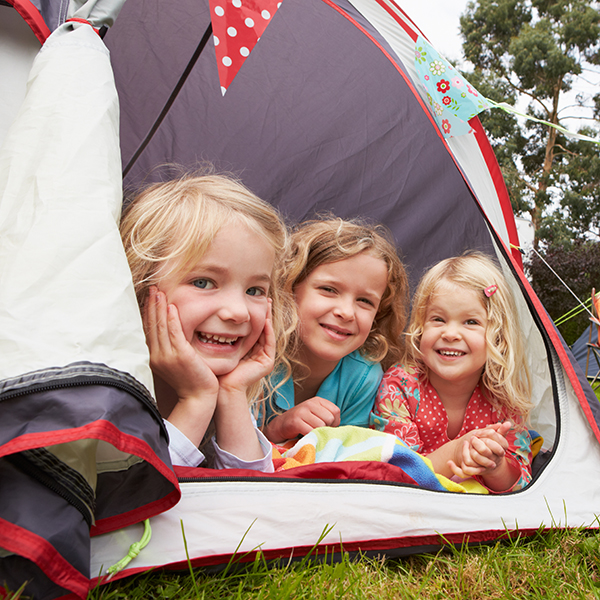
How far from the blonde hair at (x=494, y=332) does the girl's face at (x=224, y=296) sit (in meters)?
0.65

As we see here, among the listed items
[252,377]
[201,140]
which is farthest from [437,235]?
[252,377]

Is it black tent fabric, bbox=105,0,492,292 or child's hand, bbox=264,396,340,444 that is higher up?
black tent fabric, bbox=105,0,492,292

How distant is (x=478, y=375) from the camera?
5.29 ft

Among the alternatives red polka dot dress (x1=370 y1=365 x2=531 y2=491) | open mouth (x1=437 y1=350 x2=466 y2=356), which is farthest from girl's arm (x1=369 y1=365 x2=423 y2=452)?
open mouth (x1=437 y1=350 x2=466 y2=356)

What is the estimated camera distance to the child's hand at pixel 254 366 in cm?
114

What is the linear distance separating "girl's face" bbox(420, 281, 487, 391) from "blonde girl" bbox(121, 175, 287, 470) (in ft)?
1.93

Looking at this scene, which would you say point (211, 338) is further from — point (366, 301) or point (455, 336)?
point (455, 336)

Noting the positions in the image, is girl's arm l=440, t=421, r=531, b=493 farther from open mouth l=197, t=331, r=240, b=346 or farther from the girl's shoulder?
open mouth l=197, t=331, r=240, b=346

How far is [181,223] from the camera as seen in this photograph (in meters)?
1.14

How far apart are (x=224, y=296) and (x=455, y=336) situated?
76 centimetres

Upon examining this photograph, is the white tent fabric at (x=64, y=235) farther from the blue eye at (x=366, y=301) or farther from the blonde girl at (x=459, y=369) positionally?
the blonde girl at (x=459, y=369)

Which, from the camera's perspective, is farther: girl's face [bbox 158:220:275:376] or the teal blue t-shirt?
the teal blue t-shirt

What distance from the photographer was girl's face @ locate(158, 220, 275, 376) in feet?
3.55

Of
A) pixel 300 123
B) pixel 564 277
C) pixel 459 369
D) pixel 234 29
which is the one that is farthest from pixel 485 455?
pixel 564 277
